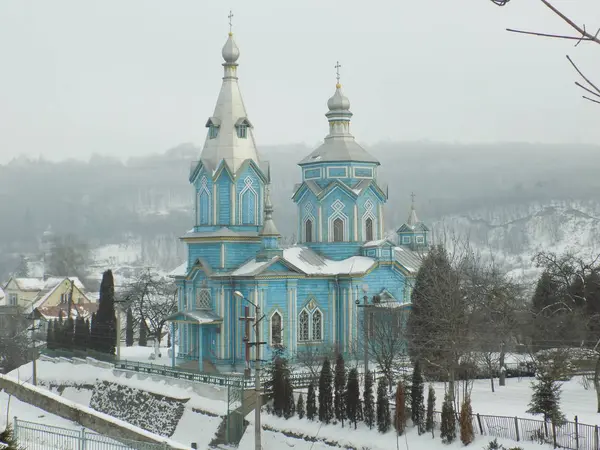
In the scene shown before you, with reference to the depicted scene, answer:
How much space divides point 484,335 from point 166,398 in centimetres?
1080

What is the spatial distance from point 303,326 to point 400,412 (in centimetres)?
1158

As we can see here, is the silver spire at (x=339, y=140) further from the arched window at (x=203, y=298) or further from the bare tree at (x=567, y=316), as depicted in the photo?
the bare tree at (x=567, y=316)

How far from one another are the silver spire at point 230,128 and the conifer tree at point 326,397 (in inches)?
448

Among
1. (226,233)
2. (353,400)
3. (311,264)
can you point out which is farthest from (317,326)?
(353,400)

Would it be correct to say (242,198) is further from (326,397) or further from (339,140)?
(326,397)

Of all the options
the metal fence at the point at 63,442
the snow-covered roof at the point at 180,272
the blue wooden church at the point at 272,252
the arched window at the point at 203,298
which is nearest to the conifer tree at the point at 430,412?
the metal fence at the point at 63,442

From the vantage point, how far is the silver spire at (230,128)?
3362 cm

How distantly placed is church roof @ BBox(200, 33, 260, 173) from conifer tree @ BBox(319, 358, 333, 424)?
11.4 metres

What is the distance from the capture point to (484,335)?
28188mm

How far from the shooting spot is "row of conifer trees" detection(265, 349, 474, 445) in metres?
21.1

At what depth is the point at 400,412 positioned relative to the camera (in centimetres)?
2225

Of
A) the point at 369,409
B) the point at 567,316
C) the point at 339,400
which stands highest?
the point at 567,316

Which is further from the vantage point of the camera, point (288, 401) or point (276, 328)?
point (276, 328)

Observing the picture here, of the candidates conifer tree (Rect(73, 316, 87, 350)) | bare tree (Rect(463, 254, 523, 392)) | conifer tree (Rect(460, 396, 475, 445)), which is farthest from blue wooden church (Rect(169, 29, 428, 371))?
conifer tree (Rect(460, 396, 475, 445))
